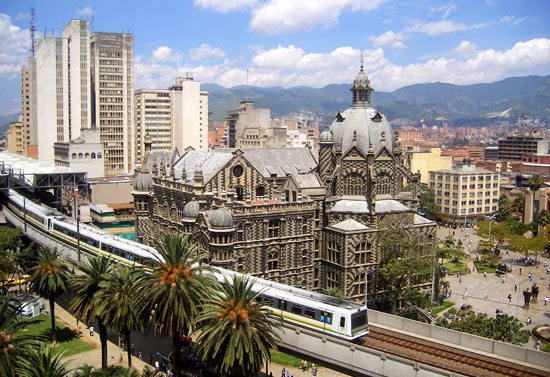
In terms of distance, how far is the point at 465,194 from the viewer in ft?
521

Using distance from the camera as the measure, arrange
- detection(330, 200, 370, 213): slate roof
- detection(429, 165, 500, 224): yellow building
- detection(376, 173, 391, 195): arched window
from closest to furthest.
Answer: detection(330, 200, 370, 213): slate roof, detection(376, 173, 391, 195): arched window, detection(429, 165, 500, 224): yellow building

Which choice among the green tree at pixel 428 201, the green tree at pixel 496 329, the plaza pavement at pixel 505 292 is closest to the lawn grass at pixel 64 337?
the green tree at pixel 496 329

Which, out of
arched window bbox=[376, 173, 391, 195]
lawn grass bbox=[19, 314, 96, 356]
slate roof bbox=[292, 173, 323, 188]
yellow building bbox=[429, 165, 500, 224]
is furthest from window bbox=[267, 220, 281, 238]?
yellow building bbox=[429, 165, 500, 224]

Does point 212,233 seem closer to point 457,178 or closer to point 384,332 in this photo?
point 384,332

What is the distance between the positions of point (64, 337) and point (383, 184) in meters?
51.8

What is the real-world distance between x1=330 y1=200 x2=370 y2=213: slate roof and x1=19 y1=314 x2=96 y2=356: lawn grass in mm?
41053

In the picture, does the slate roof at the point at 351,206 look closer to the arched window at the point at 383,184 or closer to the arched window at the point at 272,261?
the arched window at the point at 383,184

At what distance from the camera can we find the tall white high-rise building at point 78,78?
192375 mm

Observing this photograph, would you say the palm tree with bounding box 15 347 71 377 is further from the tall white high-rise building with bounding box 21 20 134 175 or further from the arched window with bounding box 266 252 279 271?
the tall white high-rise building with bounding box 21 20 134 175

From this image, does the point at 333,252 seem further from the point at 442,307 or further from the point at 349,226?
the point at 442,307

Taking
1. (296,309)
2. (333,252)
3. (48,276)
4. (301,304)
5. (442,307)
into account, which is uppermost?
(48,276)

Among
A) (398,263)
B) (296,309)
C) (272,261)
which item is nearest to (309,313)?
(296,309)

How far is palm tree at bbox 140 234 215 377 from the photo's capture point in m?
45.9

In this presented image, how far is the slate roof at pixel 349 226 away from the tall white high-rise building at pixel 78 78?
441ft
